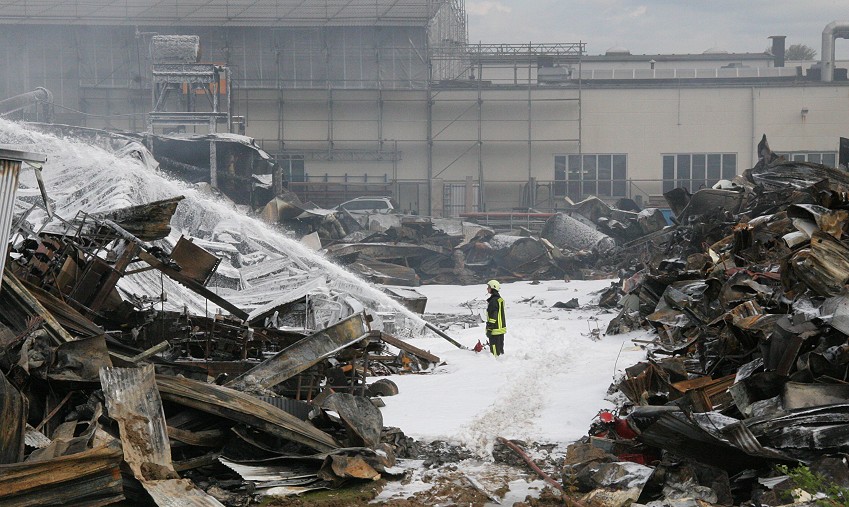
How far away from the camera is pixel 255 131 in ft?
133

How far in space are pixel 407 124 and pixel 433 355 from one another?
29646 mm

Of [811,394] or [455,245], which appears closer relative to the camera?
[811,394]

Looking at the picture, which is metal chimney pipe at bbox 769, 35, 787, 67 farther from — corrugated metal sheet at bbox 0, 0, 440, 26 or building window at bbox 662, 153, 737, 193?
corrugated metal sheet at bbox 0, 0, 440, 26

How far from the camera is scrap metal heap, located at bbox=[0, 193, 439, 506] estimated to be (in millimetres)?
5672

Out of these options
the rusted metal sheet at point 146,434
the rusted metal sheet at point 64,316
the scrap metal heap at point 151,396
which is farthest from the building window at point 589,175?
the rusted metal sheet at point 146,434

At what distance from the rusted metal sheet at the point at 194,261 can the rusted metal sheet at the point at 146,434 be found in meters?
3.79

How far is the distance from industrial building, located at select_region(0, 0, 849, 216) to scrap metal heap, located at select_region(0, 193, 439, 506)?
27.9 metres

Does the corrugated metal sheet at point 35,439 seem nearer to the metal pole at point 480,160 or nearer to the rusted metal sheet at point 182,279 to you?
the rusted metal sheet at point 182,279

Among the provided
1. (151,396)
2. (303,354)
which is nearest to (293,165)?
(303,354)

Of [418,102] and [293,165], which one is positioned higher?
[418,102]

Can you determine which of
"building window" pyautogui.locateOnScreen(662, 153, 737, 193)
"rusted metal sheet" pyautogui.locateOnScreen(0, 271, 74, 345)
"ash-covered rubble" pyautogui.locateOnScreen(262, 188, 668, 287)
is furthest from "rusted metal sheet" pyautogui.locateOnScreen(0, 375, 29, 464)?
"building window" pyautogui.locateOnScreen(662, 153, 737, 193)

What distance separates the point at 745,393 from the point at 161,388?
4.18 meters

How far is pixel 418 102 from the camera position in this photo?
1602 inches

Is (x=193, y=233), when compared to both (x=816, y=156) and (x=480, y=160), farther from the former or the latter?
(x=816, y=156)
